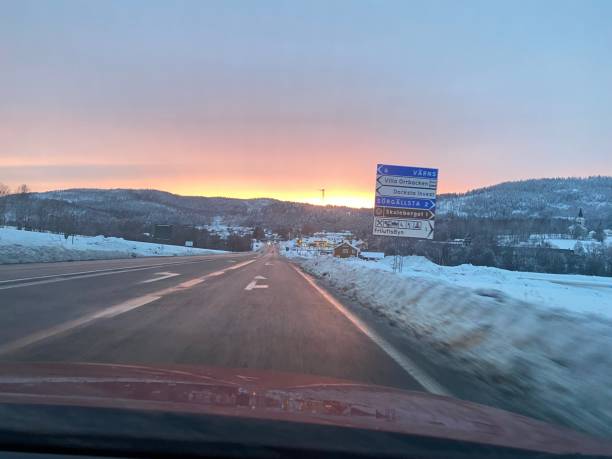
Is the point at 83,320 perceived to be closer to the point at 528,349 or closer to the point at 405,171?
the point at 528,349

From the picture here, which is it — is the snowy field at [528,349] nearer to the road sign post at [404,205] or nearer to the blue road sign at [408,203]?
the road sign post at [404,205]

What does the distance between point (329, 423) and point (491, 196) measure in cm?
9006

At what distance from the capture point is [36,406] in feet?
9.27

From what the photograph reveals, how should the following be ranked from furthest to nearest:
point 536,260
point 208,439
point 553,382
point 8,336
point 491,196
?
point 491,196 → point 536,260 → point 8,336 → point 553,382 → point 208,439

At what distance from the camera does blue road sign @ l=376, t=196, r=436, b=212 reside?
22.3 metres

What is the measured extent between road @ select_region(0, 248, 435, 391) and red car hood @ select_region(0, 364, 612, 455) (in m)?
1.94

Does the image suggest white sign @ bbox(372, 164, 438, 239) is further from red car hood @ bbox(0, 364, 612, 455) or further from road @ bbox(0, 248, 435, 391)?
red car hood @ bbox(0, 364, 612, 455)

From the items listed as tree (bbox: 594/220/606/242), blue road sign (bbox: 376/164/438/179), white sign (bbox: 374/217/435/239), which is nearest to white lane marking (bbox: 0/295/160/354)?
white sign (bbox: 374/217/435/239)

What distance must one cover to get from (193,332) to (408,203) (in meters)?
15.6

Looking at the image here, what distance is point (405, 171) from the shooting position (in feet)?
73.8

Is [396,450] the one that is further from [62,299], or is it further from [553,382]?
[62,299]

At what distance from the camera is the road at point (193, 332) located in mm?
6434

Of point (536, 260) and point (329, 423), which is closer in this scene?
point (329, 423)

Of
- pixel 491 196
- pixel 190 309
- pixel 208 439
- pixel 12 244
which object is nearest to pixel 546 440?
pixel 208 439
